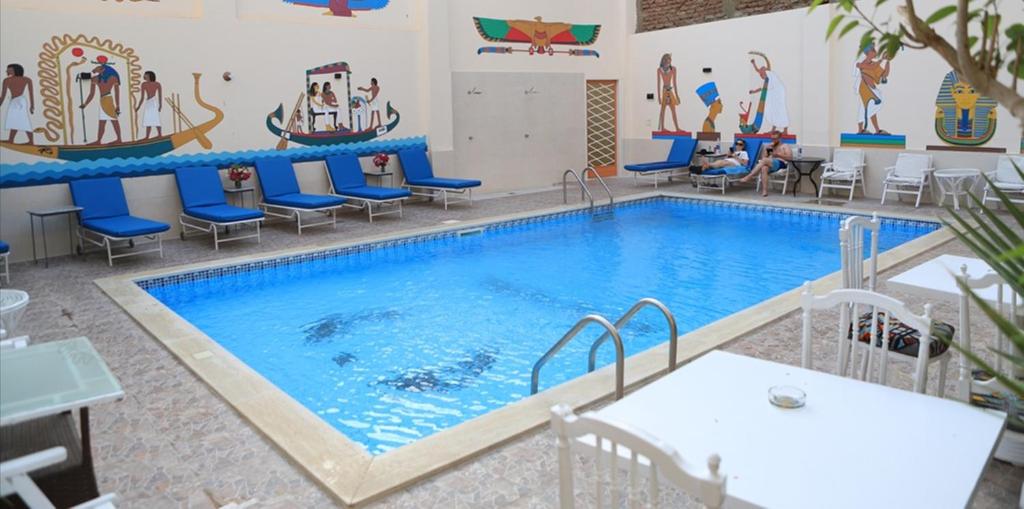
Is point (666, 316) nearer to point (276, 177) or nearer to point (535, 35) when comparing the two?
point (276, 177)

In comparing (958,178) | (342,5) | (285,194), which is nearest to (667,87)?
(958,178)

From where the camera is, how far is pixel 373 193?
34.5 feet

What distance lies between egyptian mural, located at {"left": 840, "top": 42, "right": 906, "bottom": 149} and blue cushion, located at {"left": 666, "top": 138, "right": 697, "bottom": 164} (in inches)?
111

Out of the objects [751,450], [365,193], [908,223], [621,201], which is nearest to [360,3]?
[365,193]

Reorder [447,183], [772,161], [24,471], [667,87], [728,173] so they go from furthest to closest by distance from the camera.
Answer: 1. [667,87]
2. [728,173]
3. [772,161]
4. [447,183]
5. [24,471]

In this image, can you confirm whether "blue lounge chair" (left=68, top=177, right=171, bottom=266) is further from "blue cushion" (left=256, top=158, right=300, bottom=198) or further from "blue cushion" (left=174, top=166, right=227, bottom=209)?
"blue cushion" (left=256, top=158, right=300, bottom=198)

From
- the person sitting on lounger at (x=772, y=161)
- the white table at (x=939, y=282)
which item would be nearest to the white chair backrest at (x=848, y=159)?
the person sitting on lounger at (x=772, y=161)

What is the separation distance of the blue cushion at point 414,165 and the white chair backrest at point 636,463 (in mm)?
10091

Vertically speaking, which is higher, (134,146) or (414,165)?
(134,146)

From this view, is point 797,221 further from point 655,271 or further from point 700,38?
point 700,38

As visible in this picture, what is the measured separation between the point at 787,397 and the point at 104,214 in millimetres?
8371

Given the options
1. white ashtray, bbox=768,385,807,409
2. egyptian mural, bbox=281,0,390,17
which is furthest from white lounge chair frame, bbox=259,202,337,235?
white ashtray, bbox=768,385,807,409

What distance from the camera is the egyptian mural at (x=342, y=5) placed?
422 inches

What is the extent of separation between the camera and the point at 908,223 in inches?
385
